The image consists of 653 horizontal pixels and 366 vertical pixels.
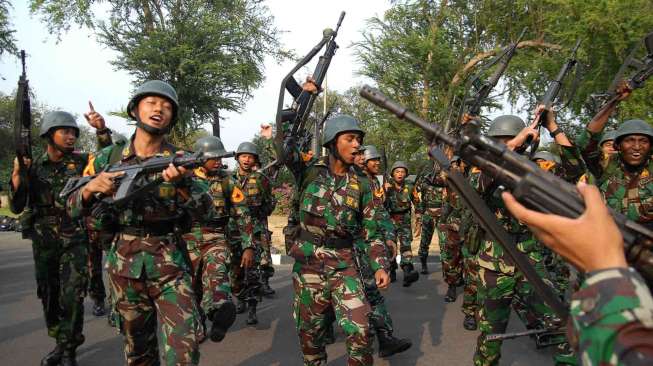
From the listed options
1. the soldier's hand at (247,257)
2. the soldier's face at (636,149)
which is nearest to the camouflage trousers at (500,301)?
the soldier's face at (636,149)

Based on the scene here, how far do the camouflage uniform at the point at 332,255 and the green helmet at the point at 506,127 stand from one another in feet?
4.09

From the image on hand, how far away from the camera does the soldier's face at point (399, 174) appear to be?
31.7 feet

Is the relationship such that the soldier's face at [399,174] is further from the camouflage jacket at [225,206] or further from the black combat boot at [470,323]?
the camouflage jacket at [225,206]

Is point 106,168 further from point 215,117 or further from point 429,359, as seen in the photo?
point 215,117

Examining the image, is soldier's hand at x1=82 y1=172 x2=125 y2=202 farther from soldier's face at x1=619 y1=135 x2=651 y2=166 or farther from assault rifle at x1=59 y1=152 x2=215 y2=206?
soldier's face at x1=619 y1=135 x2=651 y2=166

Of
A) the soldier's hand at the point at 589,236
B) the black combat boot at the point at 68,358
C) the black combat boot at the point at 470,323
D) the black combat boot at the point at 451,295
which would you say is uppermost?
the soldier's hand at the point at 589,236

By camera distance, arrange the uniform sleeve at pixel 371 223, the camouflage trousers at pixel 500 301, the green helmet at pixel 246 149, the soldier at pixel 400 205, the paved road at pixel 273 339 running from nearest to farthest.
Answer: the camouflage trousers at pixel 500 301
the uniform sleeve at pixel 371 223
the paved road at pixel 273 339
the green helmet at pixel 246 149
the soldier at pixel 400 205

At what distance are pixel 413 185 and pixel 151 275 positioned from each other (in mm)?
8155

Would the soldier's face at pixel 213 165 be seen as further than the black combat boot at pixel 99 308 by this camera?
No

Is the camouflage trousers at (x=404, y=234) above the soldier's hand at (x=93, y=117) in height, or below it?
below

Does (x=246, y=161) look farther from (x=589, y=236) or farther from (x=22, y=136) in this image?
(x=589, y=236)

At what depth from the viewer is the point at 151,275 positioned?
10.3 ft

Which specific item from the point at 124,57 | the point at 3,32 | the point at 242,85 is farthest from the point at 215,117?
the point at 3,32

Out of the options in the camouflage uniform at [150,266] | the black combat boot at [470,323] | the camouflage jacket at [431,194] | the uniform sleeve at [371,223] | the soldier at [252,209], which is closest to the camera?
the camouflage uniform at [150,266]
